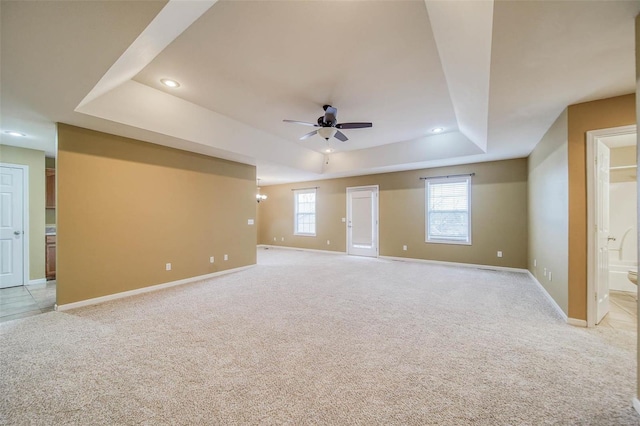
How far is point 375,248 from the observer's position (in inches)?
293

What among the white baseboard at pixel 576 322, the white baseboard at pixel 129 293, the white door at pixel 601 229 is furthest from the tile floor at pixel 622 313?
the white baseboard at pixel 129 293

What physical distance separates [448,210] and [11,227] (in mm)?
8801

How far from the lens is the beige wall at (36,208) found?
15.3ft

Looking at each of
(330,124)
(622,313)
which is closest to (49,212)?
(330,124)

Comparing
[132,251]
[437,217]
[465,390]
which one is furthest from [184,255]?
[437,217]

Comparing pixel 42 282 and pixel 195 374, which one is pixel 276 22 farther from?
pixel 42 282

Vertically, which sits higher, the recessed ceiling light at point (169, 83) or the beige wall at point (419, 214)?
the recessed ceiling light at point (169, 83)

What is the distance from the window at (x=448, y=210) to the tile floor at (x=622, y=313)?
2.53 m

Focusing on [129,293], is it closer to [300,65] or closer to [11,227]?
[11,227]

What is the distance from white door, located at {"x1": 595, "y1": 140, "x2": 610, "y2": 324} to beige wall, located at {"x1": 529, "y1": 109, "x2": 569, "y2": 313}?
26 cm

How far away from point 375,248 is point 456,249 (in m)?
2.09

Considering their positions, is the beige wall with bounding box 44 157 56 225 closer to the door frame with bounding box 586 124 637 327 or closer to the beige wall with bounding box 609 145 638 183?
the door frame with bounding box 586 124 637 327

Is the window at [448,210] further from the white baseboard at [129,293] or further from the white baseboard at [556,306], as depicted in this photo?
the white baseboard at [129,293]

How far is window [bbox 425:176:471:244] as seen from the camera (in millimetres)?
6191
